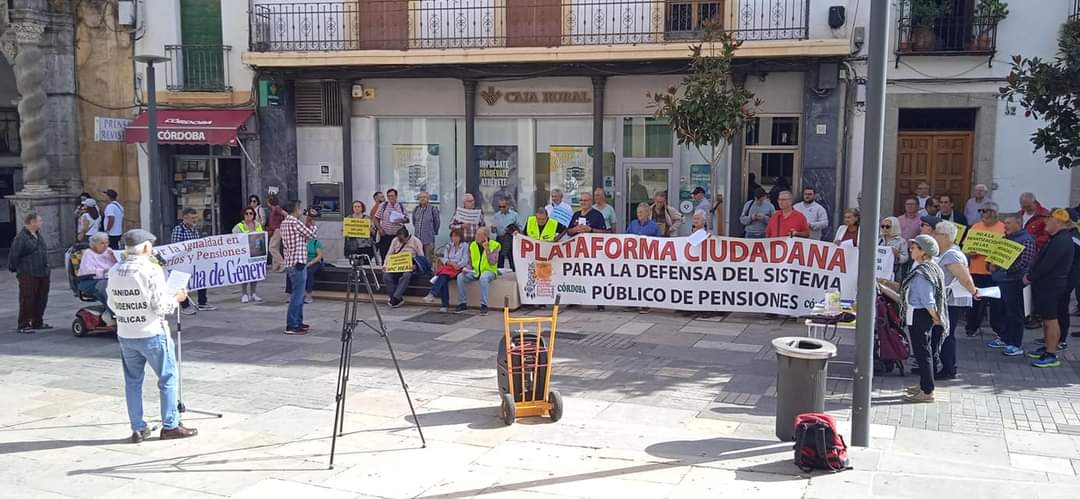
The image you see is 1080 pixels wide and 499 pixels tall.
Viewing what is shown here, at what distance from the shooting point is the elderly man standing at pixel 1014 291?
10688mm

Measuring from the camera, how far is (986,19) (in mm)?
16188

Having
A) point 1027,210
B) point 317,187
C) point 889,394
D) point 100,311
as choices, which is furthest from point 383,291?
point 1027,210

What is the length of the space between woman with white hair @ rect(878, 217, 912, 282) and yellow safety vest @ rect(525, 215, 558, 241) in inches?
190

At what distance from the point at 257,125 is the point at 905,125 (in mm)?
13640

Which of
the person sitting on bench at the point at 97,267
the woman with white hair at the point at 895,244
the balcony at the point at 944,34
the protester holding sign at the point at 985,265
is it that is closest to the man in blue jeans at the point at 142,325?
the person sitting on bench at the point at 97,267

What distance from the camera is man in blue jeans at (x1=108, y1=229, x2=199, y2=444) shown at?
736 centimetres

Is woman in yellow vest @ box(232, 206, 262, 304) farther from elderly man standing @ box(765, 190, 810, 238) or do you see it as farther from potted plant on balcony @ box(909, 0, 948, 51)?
potted plant on balcony @ box(909, 0, 948, 51)

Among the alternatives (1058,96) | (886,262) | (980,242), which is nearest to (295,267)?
(886,262)

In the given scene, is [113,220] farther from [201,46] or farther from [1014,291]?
[1014,291]

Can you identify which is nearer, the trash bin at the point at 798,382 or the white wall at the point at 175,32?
the trash bin at the point at 798,382

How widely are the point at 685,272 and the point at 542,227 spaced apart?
96.9 inches

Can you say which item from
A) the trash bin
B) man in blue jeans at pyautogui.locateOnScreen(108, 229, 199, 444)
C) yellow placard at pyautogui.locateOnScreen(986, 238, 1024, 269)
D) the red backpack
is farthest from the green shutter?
the red backpack

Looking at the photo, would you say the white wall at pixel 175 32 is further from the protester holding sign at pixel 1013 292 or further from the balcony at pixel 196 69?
the protester holding sign at pixel 1013 292

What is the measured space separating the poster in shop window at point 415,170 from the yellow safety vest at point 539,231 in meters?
6.19
